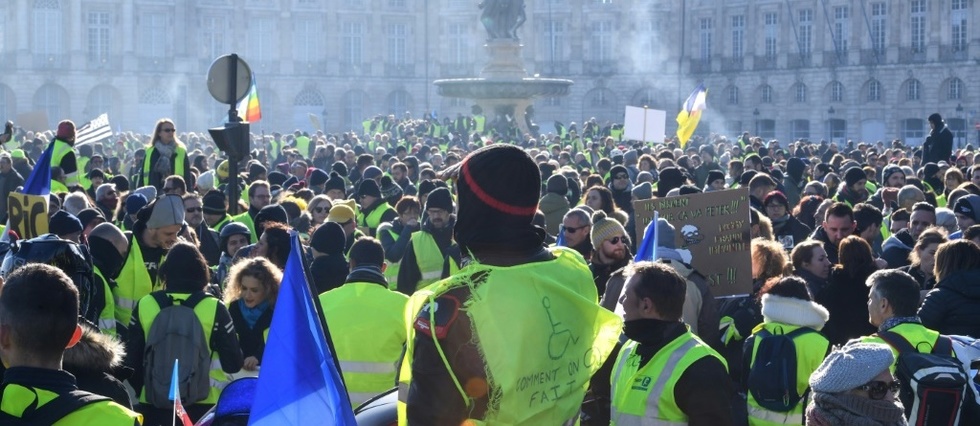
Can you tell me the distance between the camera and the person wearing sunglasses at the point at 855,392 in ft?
13.1

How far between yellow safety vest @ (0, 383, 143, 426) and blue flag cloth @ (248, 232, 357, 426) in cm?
36

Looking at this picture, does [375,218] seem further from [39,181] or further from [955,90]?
[955,90]

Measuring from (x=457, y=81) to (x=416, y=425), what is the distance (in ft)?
102

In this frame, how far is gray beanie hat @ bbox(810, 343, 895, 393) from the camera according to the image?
13.2 ft

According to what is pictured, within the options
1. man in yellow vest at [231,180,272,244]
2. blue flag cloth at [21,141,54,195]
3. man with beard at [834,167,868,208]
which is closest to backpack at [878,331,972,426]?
blue flag cloth at [21,141,54,195]

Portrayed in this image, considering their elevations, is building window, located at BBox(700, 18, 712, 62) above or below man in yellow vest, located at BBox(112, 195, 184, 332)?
above

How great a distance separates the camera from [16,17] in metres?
59.3

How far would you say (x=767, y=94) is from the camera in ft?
200

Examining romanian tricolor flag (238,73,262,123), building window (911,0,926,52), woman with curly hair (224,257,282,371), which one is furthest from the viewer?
building window (911,0,926,52)

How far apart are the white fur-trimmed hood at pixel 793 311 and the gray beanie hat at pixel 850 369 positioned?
2.03 metres

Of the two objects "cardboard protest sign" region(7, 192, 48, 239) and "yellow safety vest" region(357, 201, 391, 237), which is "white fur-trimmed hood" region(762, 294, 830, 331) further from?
"yellow safety vest" region(357, 201, 391, 237)

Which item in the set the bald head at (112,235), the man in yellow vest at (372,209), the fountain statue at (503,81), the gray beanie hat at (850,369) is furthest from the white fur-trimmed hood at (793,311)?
the fountain statue at (503,81)

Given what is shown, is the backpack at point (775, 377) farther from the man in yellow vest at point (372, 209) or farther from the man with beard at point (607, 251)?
the man in yellow vest at point (372, 209)

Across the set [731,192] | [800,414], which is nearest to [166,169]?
[731,192]
